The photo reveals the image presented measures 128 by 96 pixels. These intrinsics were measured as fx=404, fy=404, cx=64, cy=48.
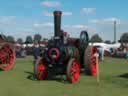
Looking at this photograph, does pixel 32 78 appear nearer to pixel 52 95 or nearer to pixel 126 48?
pixel 52 95

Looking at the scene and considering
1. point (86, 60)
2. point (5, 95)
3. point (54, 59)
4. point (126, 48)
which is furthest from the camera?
point (126, 48)

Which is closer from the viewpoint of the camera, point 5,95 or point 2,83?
point 5,95

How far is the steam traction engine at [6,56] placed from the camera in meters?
18.7

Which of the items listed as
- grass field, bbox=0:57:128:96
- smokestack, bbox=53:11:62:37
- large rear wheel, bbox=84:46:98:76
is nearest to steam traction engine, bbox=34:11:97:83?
smokestack, bbox=53:11:62:37

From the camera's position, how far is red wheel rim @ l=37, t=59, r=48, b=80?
50.3ft

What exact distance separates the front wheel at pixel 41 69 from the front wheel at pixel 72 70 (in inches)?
50.7

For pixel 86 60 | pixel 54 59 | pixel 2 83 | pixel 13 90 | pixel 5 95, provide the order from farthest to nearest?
pixel 86 60 < pixel 54 59 < pixel 2 83 < pixel 13 90 < pixel 5 95

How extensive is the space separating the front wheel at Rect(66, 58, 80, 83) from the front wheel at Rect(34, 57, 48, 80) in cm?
129

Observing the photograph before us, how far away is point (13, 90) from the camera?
490 inches

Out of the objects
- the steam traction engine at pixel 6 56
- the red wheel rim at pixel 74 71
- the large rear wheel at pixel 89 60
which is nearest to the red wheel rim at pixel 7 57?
the steam traction engine at pixel 6 56

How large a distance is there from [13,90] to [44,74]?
10.7 ft

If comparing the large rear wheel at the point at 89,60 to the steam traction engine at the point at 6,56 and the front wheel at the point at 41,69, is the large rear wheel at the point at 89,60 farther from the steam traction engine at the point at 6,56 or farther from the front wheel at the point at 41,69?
the steam traction engine at the point at 6,56

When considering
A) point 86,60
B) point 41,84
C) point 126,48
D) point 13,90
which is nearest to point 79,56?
point 86,60

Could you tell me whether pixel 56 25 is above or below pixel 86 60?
above
